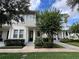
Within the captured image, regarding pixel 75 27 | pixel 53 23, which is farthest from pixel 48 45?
pixel 75 27

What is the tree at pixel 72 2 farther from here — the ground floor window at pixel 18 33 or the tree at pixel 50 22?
the ground floor window at pixel 18 33

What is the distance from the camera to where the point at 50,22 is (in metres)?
26.2

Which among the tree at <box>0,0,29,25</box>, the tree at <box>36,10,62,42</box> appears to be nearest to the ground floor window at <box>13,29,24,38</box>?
the tree at <box>36,10,62,42</box>

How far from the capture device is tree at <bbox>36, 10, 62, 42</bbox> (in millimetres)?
26234

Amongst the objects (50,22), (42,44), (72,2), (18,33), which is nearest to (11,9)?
(72,2)

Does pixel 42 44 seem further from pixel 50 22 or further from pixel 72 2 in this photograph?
pixel 72 2

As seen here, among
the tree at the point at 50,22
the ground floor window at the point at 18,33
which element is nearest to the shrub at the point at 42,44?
the tree at the point at 50,22

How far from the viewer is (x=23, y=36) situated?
33.2m

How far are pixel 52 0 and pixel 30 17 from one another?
73.3ft

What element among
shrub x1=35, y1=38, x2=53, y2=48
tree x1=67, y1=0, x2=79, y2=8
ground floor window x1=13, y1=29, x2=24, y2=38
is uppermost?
tree x1=67, y1=0, x2=79, y2=8

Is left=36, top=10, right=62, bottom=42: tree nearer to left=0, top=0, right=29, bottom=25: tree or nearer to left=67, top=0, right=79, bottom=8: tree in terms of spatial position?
left=67, top=0, right=79, bottom=8: tree

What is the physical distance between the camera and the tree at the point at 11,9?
1326 centimetres

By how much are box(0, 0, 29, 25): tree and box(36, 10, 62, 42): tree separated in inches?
475

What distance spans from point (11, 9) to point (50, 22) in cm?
1317
